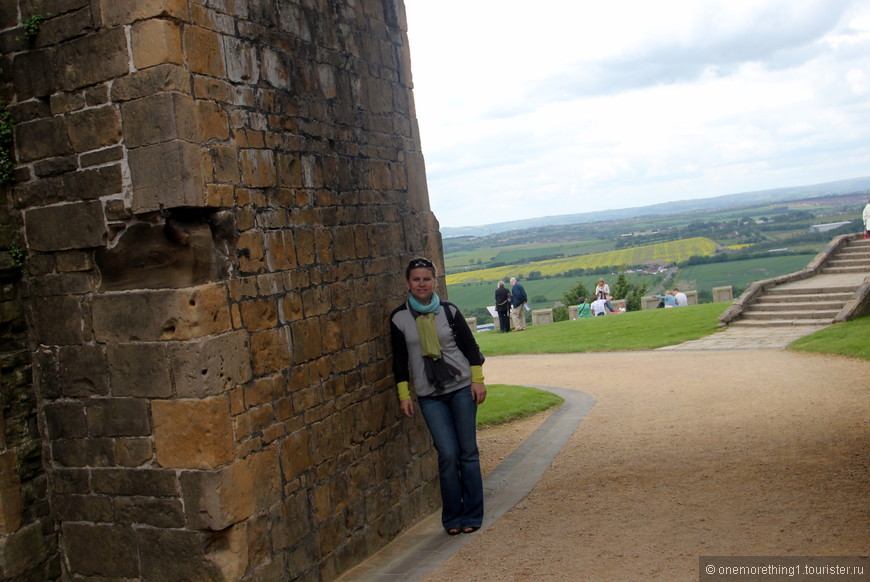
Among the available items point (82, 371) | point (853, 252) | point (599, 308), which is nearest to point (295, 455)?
point (82, 371)

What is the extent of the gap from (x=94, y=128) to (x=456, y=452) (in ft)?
11.7

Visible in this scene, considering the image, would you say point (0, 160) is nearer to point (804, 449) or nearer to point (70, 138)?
point (70, 138)

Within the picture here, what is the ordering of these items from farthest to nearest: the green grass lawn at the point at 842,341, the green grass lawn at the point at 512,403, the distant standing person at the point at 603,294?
1. the distant standing person at the point at 603,294
2. the green grass lawn at the point at 842,341
3. the green grass lawn at the point at 512,403

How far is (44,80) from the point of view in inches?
202

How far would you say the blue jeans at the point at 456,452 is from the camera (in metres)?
6.68

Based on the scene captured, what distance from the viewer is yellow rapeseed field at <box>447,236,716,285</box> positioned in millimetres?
78125

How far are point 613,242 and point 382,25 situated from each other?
108 meters

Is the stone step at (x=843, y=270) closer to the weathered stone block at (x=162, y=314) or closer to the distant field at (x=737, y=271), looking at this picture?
the weathered stone block at (x=162, y=314)

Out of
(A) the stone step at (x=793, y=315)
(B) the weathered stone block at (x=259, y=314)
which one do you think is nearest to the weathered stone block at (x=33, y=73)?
(B) the weathered stone block at (x=259, y=314)

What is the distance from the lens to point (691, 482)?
24.5 ft

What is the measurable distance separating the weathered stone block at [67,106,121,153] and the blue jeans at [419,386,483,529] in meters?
3.06

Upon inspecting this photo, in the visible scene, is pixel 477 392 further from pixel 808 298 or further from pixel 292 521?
pixel 808 298

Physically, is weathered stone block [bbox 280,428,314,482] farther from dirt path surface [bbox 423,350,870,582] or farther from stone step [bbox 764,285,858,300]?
stone step [bbox 764,285,858,300]

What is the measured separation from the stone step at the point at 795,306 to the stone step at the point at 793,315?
12cm
